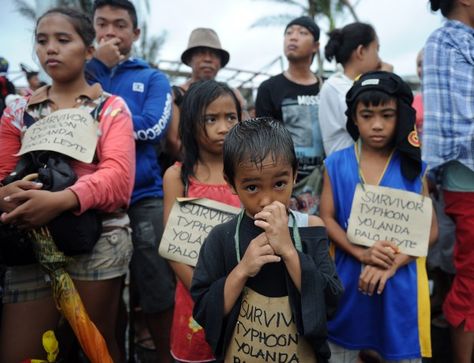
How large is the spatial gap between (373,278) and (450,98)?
114cm

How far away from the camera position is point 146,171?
2.55 meters

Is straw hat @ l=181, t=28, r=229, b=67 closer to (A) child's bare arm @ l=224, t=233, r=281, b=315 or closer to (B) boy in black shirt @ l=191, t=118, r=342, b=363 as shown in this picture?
(B) boy in black shirt @ l=191, t=118, r=342, b=363

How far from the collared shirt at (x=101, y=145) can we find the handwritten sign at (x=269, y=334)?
2.87 ft

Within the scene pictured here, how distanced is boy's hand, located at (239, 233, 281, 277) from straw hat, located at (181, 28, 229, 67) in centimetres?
254

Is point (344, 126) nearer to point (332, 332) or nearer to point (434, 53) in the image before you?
point (434, 53)

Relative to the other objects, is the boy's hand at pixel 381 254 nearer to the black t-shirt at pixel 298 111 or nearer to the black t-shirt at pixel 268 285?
the black t-shirt at pixel 268 285

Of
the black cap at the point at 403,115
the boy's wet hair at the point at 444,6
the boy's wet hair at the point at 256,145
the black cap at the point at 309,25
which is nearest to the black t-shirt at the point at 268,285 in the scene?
the boy's wet hair at the point at 256,145

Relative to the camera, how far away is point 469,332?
2283 millimetres

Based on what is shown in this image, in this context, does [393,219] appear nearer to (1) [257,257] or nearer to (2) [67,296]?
(1) [257,257]

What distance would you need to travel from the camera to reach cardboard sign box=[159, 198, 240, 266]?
193 cm

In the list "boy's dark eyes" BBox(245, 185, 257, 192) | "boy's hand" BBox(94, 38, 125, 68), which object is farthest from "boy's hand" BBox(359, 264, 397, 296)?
"boy's hand" BBox(94, 38, 125, 68)

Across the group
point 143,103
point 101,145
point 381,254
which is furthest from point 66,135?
point 381,254

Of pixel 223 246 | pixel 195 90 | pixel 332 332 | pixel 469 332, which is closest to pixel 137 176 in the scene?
pixel 195 90

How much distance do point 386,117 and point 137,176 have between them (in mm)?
1456
